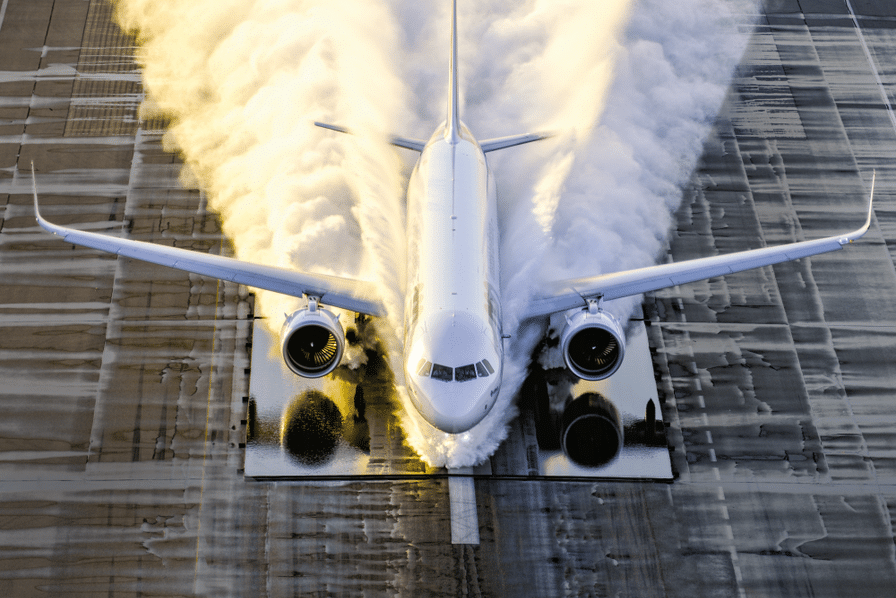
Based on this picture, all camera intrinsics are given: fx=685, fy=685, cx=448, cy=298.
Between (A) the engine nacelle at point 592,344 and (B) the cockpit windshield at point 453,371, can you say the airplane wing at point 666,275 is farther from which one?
(B) the cockpit windshield at point 453,371

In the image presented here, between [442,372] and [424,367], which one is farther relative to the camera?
[424,367]

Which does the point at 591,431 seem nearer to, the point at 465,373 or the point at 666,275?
the point at 666,275

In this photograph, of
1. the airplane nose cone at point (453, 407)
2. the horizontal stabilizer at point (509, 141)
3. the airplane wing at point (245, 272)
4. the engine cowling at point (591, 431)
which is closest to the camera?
the airplane nose cone at point (453, 407)

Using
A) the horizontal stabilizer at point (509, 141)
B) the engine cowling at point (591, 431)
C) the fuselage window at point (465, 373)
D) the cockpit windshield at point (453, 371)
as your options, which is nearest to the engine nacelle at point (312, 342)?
the cockpit windshield at point (453, 371)

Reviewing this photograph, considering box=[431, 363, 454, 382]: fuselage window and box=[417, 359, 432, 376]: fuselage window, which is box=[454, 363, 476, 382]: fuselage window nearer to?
box=[431, 363, 454, 382]: fuselage window

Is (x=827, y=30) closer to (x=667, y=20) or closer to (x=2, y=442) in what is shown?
(x=667, y=20)

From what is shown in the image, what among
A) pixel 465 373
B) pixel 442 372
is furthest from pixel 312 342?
pixel 465 373

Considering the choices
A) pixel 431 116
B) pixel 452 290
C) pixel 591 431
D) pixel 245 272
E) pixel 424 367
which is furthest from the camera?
pixel 431 116
